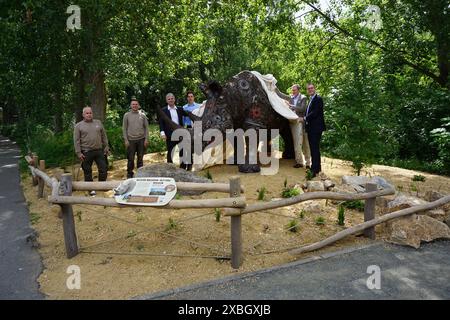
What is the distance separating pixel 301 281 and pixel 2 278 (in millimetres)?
3640

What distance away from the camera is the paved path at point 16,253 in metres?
4.55

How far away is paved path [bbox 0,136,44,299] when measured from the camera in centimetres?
455

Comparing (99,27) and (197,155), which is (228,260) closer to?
(197,155)

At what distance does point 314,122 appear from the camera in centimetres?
839

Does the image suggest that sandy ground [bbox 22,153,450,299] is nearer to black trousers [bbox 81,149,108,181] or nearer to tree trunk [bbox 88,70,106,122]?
black trousers [bbox 81,149,108,181]

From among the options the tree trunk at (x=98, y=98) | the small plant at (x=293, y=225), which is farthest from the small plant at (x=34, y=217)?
the tree trunk at (x=98, y=98)

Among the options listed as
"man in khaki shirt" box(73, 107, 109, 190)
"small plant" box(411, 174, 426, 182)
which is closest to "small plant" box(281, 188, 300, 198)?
"small plant" box(411, 174, 426, 182)

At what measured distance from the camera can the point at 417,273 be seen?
15.2ft

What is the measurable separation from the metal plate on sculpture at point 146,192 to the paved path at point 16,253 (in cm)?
143

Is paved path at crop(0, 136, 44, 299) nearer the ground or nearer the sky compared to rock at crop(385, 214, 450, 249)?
nearer the ground

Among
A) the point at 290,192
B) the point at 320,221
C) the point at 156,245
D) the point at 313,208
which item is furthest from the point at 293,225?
the point at 156,245

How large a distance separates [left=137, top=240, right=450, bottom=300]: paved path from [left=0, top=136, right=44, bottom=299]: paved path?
1.57 m

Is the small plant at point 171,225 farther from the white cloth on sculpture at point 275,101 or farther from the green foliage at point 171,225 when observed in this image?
the white cloth on sculpture at point 275,101
